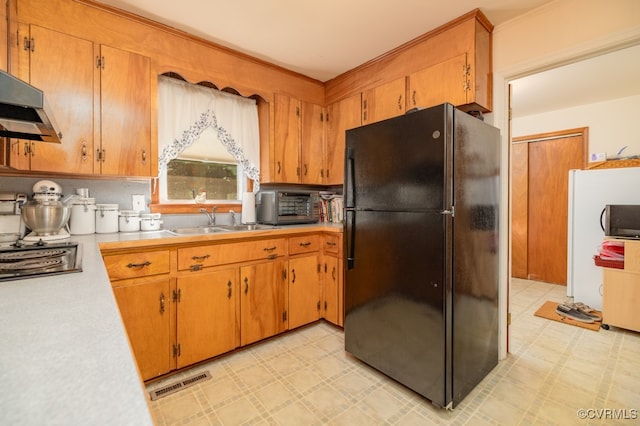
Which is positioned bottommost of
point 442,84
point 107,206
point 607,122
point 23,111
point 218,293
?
point 218,293

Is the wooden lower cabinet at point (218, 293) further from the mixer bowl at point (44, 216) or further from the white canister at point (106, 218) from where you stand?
the white canister at point (106, 218)

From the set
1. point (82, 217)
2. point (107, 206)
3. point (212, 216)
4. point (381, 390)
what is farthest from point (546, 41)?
point (82, 217)

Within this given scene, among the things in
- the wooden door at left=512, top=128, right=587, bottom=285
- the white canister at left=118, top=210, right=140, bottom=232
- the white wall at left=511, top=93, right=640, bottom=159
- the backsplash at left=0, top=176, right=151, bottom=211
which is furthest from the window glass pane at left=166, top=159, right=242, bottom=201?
the wooden door at left=512, top=128, right=587, bottom=285

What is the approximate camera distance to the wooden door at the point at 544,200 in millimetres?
3883

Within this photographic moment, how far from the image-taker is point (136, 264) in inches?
69.2

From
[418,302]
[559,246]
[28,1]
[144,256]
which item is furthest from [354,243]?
[559,246]

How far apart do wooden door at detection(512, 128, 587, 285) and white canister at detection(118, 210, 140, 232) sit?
477 cm

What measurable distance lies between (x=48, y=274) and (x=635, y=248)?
3.99m

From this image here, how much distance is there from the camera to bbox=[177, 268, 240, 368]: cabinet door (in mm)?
1932

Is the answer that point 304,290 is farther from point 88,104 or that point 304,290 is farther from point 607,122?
point 607,122

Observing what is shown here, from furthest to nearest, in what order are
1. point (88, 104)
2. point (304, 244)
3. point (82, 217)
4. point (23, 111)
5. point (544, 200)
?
point (544, 200) → point (304, 244) → point (82, 217) → point (88, 104) → point (23, 111)

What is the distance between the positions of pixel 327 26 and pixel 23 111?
183 centimetres

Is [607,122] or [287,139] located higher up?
[607,122]

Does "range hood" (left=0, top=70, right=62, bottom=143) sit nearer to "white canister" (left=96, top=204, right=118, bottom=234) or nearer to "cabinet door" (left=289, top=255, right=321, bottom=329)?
"white canister" (left=96, top=204, right=118, bottom=234)
